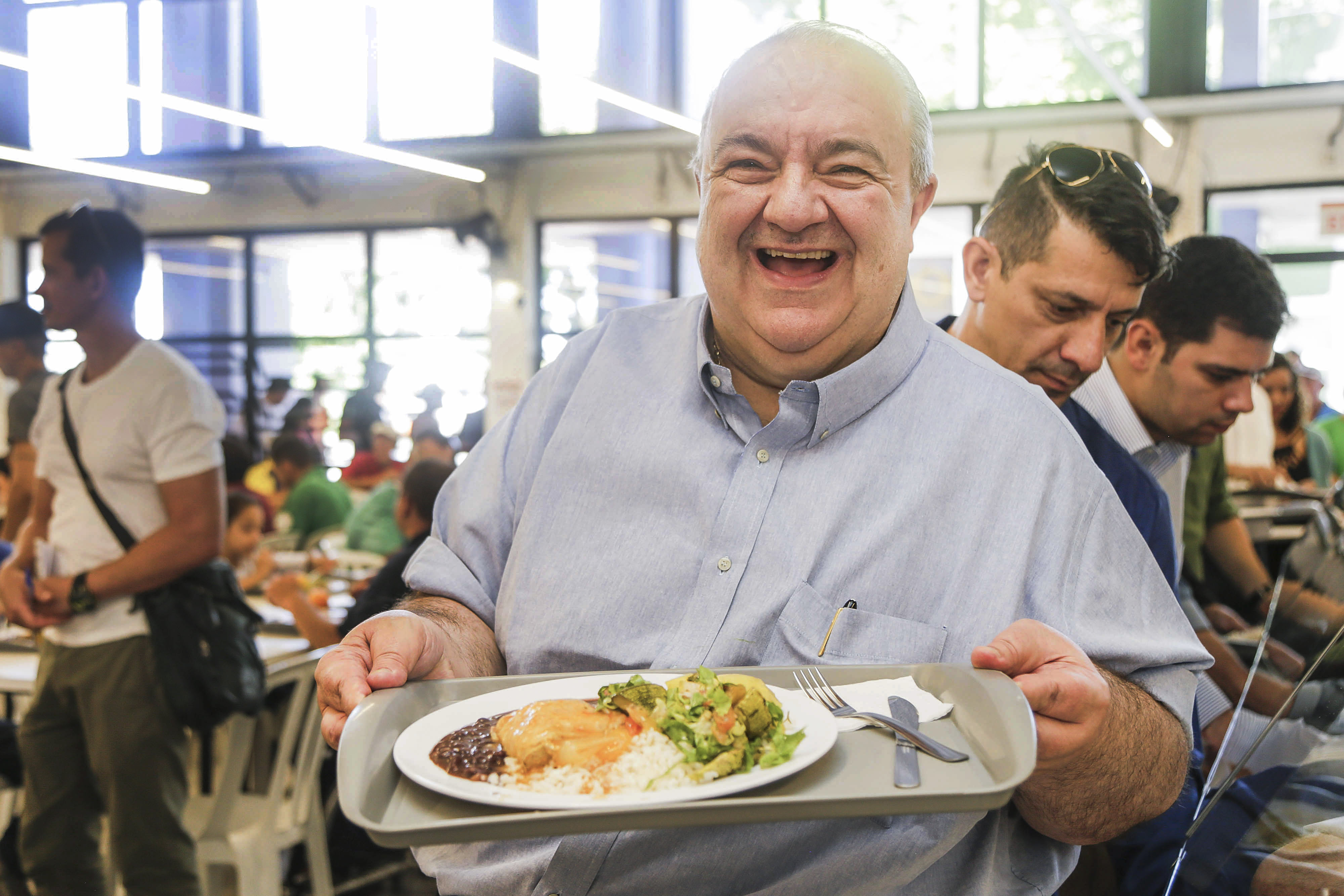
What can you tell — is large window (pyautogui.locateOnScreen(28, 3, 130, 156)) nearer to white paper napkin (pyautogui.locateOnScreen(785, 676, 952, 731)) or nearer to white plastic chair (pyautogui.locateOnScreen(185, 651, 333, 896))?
white plastic chair (pyautogui.locateOnScreen(185, 651, 333, 896))

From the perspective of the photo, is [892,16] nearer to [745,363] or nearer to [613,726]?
[745,363]

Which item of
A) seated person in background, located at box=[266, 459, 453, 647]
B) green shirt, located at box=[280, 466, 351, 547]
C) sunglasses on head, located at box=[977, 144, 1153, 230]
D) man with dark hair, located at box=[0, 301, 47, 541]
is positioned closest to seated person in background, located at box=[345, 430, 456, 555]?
green shirt, located at box=[280, 466, 351, 547]

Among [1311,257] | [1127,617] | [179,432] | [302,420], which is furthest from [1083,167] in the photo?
[1311,257]

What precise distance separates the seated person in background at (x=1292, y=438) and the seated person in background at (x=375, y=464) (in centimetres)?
543

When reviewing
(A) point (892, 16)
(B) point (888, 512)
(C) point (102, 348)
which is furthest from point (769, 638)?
(A) point (892, 16)

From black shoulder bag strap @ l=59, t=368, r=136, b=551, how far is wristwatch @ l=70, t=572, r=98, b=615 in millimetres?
129

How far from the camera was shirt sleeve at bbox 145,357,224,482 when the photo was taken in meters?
2.74

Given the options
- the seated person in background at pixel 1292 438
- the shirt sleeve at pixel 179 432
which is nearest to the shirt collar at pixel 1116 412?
the shirt sleeve at pixel 179 432

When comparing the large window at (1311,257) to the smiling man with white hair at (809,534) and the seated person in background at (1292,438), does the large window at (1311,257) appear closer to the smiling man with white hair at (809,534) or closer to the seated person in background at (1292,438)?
the seated person in background at (1292,438)

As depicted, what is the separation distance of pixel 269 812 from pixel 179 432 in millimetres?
1256

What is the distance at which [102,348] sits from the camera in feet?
9.30

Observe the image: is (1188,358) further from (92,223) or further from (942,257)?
(942,257)

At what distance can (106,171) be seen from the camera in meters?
8.67

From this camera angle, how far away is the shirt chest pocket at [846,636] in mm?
1200
